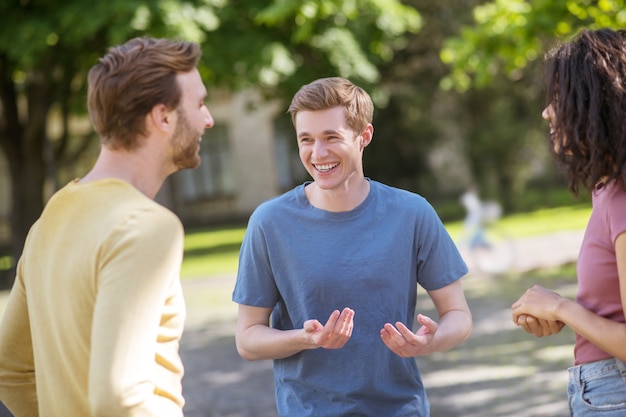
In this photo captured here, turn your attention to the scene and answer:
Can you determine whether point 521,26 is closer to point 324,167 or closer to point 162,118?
point 324,167

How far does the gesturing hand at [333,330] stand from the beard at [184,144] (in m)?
0.61

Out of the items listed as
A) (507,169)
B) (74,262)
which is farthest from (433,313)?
(507,169)

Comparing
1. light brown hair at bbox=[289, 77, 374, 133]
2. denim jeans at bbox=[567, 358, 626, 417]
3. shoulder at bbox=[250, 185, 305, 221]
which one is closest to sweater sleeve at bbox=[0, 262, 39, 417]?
shoulder at bbox=[250, 185, 305, 221]

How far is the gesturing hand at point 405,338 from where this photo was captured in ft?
9.50

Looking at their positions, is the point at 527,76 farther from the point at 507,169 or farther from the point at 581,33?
the point at 581,33

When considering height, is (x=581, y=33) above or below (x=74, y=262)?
above

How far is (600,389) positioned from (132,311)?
1317 mm

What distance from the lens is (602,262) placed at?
2715 millimetres

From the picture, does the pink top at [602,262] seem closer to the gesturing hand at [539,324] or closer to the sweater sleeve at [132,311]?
the gesturing hand at [539,324]

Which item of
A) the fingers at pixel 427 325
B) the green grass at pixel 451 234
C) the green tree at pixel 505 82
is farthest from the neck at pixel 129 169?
the green grass at pixel 451 234

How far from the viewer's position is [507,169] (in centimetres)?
3034

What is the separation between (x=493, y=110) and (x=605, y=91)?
28.4m

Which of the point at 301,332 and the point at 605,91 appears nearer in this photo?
the point at 605,91

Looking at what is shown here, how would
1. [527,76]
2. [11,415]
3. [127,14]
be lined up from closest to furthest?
[11,415] < [127,14] < [527,76]
